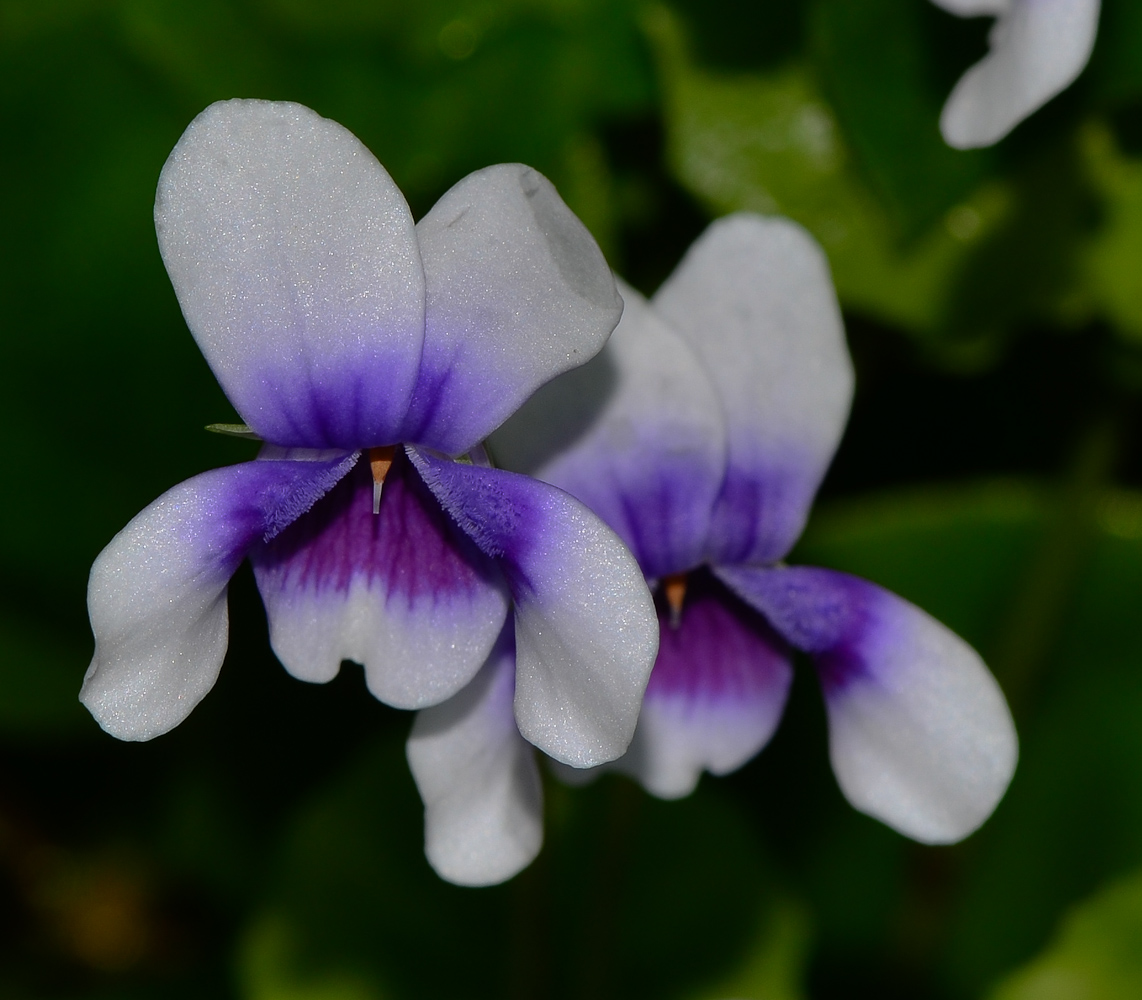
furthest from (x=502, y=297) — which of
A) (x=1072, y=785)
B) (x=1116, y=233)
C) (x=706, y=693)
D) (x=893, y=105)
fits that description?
(x=1072, y=785)

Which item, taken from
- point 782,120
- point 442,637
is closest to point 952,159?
point 782,120

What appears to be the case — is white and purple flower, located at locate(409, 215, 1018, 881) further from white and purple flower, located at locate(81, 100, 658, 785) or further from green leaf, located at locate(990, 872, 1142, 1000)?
green leaf, located at locate(990, 872, 1142, 1000)

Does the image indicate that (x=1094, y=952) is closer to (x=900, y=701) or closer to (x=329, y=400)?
(x=900, y=701)

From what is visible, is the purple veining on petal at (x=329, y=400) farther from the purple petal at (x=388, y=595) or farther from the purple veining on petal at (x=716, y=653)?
the purple veining on petal at (x=716, y=653)

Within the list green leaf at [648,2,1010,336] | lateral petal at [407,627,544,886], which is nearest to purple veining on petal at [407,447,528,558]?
lateral petal at [407,627,544,886]

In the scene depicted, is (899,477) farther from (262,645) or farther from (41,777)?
(41,777)

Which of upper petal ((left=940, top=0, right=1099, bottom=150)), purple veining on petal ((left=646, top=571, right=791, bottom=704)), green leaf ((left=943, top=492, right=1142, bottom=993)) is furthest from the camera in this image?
green leaf ((left=943, top=492, right=1142, bottom=993))
